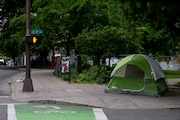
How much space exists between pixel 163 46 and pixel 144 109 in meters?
21.8

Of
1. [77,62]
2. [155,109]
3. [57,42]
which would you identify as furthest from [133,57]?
[57,42]

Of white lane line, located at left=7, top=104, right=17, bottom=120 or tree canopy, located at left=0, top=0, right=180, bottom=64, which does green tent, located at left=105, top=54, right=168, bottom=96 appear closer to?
tree canopy, located at left=0, top=0, right=180, bottom=64

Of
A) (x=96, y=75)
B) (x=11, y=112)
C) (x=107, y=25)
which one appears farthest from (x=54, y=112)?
(x=107, y=25)

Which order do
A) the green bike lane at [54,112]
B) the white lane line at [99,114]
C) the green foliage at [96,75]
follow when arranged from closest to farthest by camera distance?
the green bike lane at [54,112]
the white lane line at [99,114]
the green foliage at [96,75]

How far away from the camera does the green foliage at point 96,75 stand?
22125mm

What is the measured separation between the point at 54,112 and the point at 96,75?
448 inches

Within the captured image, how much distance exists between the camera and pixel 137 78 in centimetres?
1603

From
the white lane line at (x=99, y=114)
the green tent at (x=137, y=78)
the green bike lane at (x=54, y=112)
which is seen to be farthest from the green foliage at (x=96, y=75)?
the white lane line at (x=99, y=114)

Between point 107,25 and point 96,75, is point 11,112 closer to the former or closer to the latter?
point 96,75

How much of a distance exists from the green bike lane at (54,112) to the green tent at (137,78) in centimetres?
384

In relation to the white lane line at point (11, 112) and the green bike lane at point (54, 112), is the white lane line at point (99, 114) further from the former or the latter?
the white lane line at point (11, 112)

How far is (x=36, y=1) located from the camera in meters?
28.4

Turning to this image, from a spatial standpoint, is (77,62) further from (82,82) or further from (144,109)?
(144,109)

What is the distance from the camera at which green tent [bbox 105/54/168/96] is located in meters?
15.8
